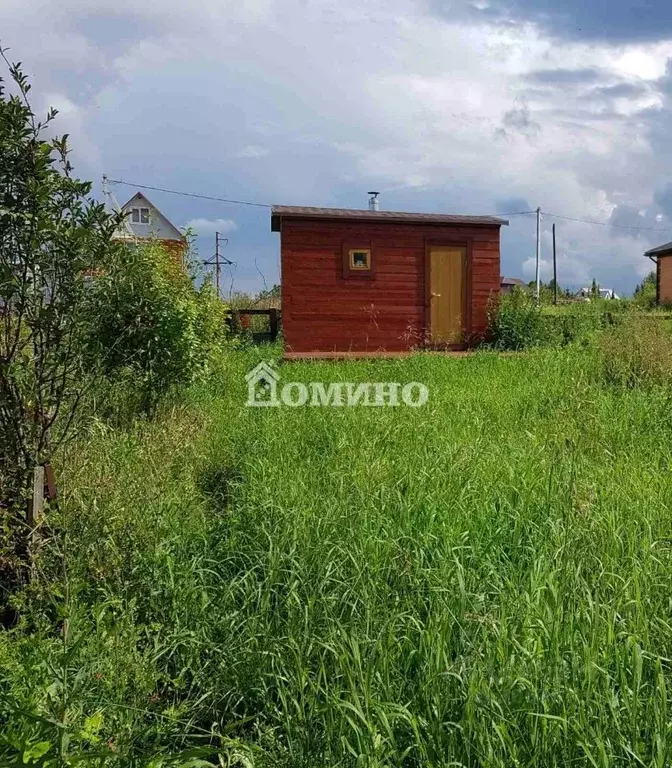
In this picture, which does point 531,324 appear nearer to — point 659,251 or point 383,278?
point 383,278

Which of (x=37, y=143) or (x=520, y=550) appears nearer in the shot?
(x=37, y=143)

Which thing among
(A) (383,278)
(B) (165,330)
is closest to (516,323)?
(A) (383,278)

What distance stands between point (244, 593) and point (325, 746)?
85 cm

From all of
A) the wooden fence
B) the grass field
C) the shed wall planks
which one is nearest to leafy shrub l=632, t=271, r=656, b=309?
the shed wall planks

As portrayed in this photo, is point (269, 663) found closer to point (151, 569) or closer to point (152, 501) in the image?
point (151, 569)

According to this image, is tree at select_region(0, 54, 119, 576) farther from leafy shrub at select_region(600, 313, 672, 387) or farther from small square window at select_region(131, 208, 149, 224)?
leafy shrub at select_region(600, 313, 672, 387)

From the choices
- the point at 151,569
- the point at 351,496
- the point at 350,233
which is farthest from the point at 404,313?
the point at 151,569

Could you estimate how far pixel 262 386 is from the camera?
7535mm

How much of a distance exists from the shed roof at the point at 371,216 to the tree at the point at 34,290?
29.6 ft

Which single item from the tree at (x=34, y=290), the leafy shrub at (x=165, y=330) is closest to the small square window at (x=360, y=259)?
the leafy shrub at (x=165, y=330)

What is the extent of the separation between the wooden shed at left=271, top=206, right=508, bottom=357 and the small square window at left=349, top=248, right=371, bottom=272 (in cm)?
2

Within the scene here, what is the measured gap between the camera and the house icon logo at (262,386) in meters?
6.44

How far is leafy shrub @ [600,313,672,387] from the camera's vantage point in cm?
686

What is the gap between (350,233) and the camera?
38.1 feet
